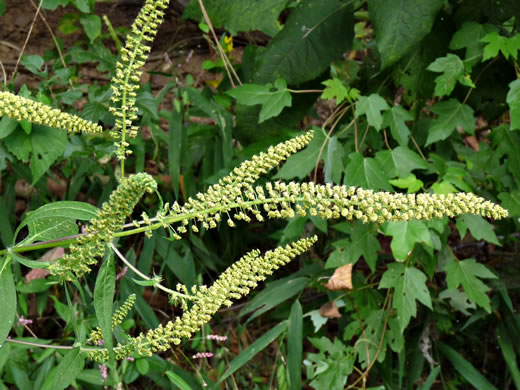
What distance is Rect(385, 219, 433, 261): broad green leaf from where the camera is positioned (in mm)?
2332

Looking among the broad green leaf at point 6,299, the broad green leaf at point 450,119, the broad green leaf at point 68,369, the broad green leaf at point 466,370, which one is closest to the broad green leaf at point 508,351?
the broad green leaf at point 466,370

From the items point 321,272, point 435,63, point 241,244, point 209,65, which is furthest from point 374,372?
point 209,65

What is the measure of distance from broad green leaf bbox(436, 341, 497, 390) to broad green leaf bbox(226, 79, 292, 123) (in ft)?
4.69

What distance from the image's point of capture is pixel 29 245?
1.47 m

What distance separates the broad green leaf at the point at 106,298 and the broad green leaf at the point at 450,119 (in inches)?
62.8

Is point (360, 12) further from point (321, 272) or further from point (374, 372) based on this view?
point (374, 372)

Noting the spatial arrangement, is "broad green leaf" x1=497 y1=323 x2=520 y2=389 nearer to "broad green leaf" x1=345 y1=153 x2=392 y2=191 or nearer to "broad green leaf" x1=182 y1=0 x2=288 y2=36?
"broad green leaf" x1=345 y1=153 x2=392 y2=191

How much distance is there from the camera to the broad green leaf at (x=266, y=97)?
102 inches

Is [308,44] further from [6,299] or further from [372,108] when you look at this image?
[6,299]

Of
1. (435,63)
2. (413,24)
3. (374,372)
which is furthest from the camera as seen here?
(374,372)

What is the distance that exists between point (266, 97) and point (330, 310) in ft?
3.33

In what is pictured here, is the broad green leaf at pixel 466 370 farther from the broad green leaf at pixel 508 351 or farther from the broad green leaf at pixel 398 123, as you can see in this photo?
the broad green leaf at pixel 398 123

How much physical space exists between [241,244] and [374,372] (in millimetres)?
924

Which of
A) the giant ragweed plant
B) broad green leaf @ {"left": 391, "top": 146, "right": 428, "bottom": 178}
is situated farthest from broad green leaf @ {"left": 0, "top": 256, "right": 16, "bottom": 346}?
broad green leaf @ {"left": 391, "top": 146, "right": 428, "bottom": 178}
